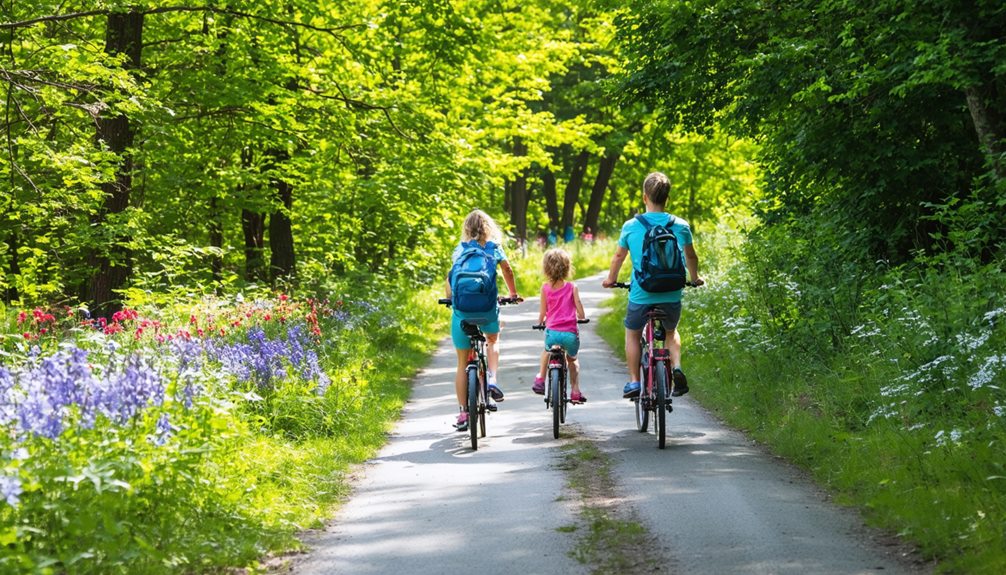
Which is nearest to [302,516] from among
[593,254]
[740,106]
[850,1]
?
[850,1]

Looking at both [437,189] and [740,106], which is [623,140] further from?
[740,106]

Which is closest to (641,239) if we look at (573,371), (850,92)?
(573,371)

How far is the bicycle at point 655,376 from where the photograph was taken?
334 inches

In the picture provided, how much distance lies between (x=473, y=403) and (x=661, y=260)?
6.57ft

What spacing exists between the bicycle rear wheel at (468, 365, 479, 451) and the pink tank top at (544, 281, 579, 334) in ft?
3.30

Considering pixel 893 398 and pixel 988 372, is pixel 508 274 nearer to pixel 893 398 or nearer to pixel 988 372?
pixel 893 398

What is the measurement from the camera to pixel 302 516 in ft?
21.2

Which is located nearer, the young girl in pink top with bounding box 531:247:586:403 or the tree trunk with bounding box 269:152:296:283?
the young girl in pink top with bounding box 531:247:586:403

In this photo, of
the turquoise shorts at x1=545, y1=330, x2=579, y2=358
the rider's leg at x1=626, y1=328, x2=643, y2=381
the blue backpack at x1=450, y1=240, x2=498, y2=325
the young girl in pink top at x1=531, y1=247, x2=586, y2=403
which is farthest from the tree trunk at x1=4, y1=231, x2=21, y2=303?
the rider's leg at x1=626, y1=328, x2=643, y2=381

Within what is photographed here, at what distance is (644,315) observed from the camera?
8.95 metres

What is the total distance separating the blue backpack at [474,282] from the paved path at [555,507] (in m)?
1.21

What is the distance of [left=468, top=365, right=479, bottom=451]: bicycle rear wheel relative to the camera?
28.8 ft

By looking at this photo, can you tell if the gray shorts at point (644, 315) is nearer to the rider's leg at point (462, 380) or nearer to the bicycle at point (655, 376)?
the bicycle at point (655, 376)

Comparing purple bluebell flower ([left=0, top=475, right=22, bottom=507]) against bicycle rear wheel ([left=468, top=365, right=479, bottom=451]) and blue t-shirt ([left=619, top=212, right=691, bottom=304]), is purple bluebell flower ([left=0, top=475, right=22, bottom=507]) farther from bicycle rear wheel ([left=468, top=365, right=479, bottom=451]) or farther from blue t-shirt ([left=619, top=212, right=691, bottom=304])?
blue t-shirt ([left=619, top=212, right=691, bottom=304])
